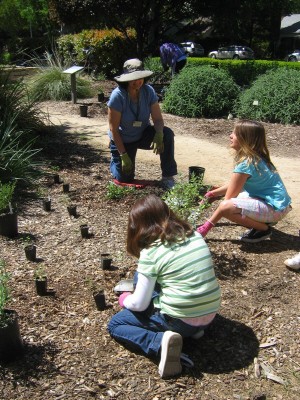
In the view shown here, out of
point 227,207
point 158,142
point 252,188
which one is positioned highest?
point 158,142

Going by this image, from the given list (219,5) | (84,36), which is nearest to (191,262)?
(219,5)

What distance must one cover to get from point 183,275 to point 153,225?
0.30 meters

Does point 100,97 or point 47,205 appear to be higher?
point 100,97

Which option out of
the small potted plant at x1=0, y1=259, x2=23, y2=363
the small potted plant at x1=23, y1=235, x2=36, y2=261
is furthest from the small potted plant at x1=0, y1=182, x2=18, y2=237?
the small potted plant at x1=0, y1=259, x2=23, y2=363

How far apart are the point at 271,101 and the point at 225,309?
670 cm

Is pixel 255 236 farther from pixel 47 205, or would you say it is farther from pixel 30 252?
pixel 47 205

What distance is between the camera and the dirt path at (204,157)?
5.69 meters

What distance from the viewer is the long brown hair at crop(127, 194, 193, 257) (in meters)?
2.44

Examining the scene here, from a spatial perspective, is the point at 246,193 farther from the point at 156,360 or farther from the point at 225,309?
the point at 156,360

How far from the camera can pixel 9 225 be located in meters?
3.94

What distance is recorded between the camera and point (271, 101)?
29.3 ft

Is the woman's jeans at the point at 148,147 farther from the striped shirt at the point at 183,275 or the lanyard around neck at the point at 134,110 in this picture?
the striped shirt at the point at 183,275

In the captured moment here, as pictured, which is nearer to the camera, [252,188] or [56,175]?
[252,188]

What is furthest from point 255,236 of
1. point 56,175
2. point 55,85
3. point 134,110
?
point 55,85
